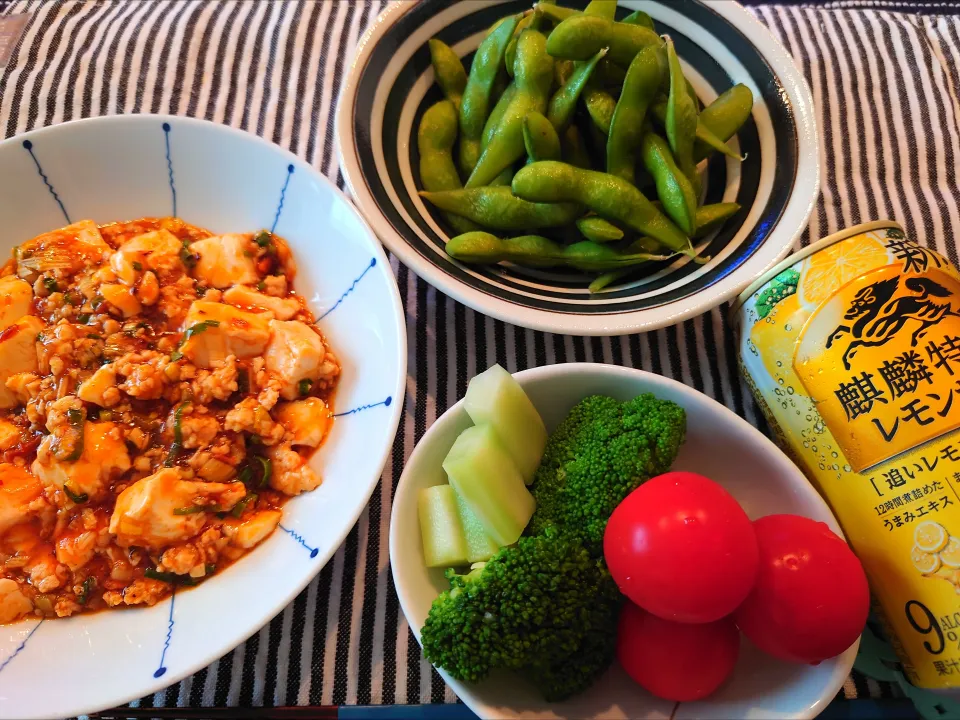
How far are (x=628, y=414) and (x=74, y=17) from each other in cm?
227

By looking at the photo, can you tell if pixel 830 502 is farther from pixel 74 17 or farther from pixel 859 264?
pixel 74 17

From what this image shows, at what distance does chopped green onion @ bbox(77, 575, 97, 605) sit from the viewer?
1.23 metres

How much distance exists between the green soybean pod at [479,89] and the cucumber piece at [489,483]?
0.79 meters

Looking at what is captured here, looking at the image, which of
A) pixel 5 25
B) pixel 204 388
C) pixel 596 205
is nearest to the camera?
pixel 204 388

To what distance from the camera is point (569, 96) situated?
1.57 m

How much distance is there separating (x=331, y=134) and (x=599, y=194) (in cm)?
92

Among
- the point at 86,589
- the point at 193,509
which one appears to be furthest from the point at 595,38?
the point at 86,589

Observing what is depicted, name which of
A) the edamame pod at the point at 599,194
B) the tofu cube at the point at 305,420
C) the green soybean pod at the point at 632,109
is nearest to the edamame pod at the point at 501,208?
the edamame pod at the point at 599,194

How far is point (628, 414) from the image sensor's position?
1.31 m

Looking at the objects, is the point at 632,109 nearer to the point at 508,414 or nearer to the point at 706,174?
the point at 706,174

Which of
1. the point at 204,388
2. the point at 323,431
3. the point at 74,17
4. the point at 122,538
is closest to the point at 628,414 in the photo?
the point at 323,431

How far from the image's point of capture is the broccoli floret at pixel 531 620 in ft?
3.61

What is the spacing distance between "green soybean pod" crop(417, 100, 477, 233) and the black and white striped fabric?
0.88 feet

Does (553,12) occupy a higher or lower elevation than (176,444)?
higher
